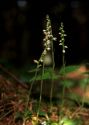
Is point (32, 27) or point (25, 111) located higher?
point (32, 27)

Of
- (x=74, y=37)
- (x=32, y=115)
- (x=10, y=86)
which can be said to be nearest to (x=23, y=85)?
(x=10, y=86)

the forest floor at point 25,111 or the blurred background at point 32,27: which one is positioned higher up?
the blurred background at point 32,27

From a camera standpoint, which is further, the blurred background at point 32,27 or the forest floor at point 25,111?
the blurred background at point 32,27

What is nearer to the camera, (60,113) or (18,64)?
(60,113)

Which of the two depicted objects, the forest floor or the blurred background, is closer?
the forest floor

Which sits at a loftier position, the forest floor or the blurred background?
the blurred background

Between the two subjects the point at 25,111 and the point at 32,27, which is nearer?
the point at 25,111

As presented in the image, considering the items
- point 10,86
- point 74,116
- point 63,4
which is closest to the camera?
point 74,116

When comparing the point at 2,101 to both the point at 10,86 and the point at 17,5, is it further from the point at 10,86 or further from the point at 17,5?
the point at 17,5
